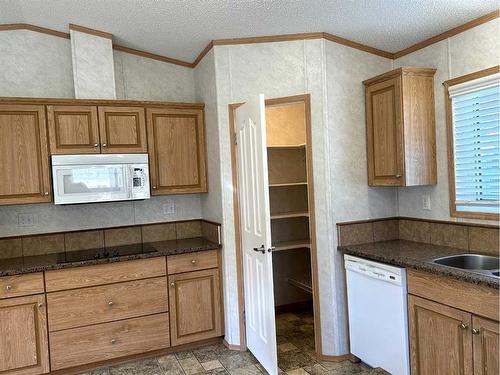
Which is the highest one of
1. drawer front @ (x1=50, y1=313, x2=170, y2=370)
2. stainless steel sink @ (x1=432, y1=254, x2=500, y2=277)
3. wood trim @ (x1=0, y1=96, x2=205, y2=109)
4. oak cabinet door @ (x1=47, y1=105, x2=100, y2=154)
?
wood trim @ (x1=0, y1=96, x2=205, y2=109)

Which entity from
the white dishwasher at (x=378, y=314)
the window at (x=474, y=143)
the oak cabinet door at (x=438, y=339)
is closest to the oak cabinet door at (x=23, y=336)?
the white dishwasher at (x=378, y=314)

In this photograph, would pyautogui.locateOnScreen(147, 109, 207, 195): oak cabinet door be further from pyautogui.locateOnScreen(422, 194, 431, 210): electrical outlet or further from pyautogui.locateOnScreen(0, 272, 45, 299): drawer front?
pyautogui.locateOnScreen(422, 194, 431, 210): electrical outlet

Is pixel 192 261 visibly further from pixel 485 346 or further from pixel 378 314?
pixel 485 346

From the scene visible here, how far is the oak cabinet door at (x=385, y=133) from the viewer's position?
275cm

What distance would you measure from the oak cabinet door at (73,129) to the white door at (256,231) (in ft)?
3.82

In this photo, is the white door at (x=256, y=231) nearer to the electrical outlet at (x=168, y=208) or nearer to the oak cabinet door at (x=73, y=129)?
the electrical outlet at (x=168, y=208)

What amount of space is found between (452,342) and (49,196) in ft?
9.53

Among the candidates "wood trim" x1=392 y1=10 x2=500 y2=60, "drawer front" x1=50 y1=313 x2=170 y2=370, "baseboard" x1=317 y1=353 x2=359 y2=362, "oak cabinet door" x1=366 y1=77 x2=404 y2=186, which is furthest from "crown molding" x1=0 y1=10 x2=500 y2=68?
"baseboard" x1=317 y1=353 x2=359 y2=362

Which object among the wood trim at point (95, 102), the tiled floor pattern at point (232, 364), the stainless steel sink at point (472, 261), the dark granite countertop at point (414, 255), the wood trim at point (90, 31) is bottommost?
the tiled floor pattern at point (232, 364)

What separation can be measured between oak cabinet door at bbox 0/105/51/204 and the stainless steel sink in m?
2.86

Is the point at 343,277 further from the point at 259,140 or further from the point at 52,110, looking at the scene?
the point at 52,110

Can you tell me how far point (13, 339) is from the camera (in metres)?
2.71

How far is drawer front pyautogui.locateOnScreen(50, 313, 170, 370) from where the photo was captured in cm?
284

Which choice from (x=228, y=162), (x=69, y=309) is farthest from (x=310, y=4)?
(x=69, y=309)
